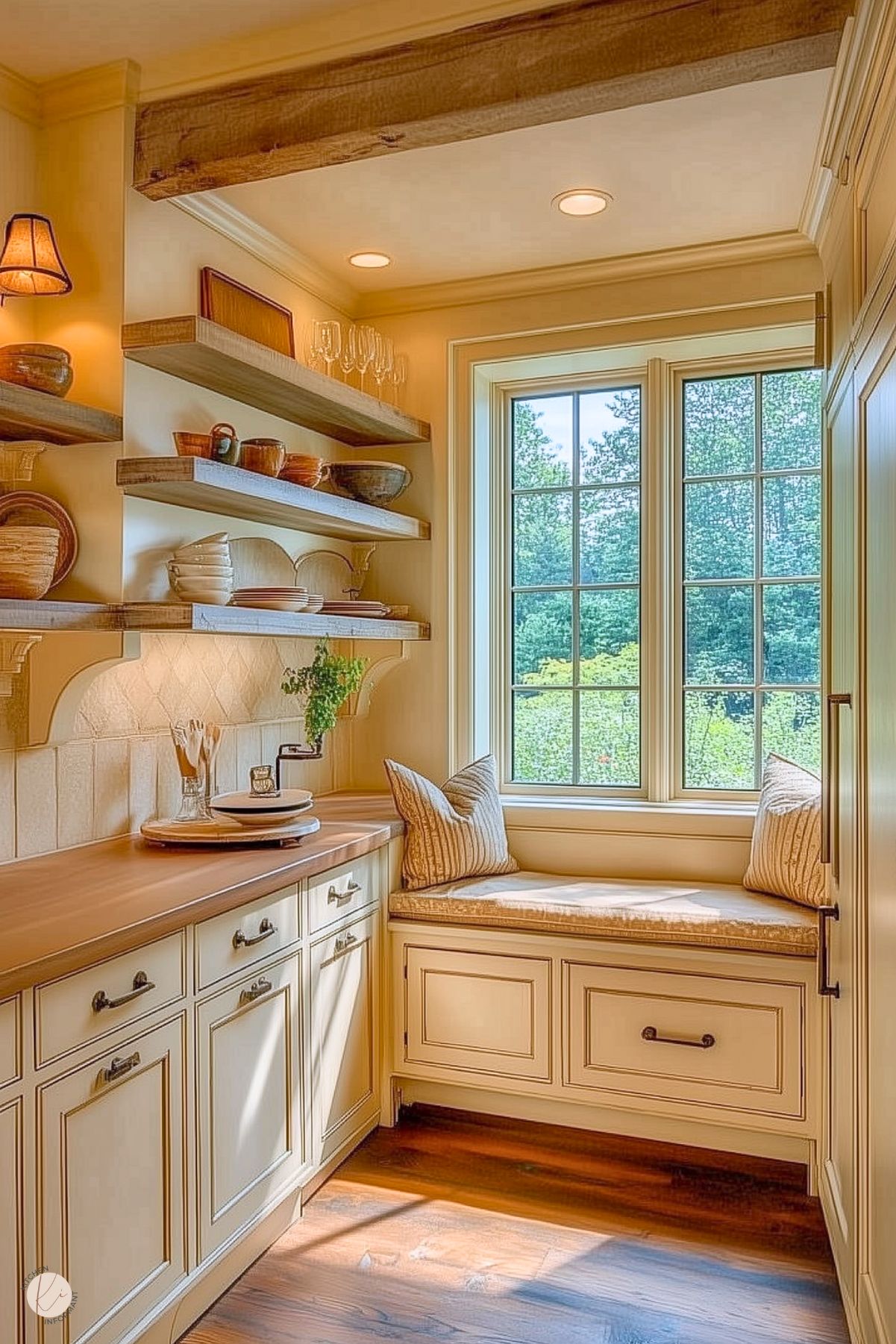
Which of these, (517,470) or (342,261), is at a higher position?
(342,261)

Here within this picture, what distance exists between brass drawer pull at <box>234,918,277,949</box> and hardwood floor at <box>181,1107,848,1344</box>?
2.45 feet

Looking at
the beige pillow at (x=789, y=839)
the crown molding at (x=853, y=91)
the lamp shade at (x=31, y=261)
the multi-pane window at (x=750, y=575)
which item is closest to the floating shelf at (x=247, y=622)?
the lamp shade at (x=31, y=261)

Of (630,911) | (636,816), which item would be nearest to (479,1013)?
(630,911)

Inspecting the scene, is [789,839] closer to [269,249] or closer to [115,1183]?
[115,1183]

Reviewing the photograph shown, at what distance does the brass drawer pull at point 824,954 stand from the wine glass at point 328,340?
212cm

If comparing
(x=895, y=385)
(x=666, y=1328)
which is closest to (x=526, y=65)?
(x=895, y=385)

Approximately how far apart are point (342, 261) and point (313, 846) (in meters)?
1.95

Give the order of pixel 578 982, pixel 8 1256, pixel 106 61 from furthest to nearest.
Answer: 1. pixel 578 982
2. pixel 106 61
3. pixel 8 1256

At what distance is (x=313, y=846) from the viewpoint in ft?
8.50

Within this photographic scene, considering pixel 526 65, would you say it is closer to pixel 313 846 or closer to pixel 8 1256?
pixel 313 846

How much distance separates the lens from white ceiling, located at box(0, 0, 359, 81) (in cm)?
207

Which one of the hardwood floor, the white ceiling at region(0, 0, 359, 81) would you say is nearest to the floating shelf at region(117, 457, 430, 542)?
the white ceiling at region(0, 0, 359, 81)

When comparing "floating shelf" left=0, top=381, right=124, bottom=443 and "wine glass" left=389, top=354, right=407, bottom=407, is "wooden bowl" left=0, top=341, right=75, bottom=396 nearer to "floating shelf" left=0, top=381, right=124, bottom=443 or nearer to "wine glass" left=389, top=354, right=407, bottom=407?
"floating shelf" left=0, top=381, right=124, bottom=443

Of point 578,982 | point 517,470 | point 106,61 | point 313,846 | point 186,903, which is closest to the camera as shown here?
point 186,903
